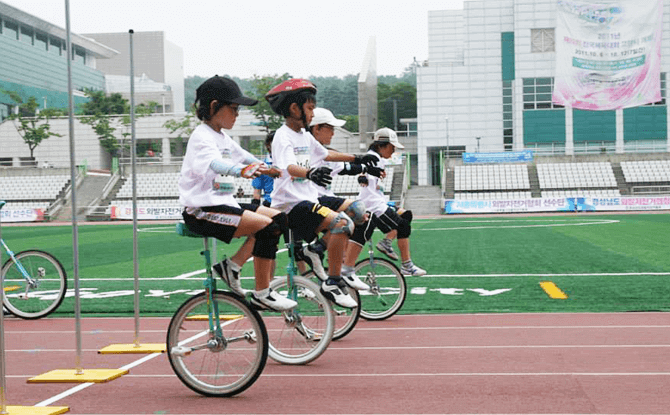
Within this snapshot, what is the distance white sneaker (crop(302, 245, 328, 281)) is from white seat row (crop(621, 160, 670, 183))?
5251cm

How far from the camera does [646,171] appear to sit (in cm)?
5731

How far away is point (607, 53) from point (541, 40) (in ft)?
37.5

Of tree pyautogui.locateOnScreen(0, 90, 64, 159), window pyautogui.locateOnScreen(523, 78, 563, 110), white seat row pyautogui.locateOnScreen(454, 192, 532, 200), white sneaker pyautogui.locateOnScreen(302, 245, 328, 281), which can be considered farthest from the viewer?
tree pyautogui.locateOnScreen(0, 90, 64, 159)

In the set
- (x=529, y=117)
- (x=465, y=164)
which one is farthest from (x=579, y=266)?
(x=529, y=117)

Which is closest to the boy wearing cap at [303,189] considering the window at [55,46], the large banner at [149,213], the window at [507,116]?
the large banner at [149,213]

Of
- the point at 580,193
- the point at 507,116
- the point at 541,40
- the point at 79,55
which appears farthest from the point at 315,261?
the point at 79,55

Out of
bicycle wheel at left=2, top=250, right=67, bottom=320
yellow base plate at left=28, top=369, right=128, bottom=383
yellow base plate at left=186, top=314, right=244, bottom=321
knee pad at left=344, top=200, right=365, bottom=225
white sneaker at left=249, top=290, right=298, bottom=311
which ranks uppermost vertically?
knee pad at left=344, top=200, right=365, bottom=225

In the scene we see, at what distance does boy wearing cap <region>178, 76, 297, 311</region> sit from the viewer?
5.51 meters

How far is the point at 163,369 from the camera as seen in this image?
6.48 metres

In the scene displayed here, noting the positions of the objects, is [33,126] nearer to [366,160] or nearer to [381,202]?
[381,202]

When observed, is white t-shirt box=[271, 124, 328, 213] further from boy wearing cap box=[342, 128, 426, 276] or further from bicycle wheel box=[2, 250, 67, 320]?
bicycle wheel box=[2, 250, 67, 320]

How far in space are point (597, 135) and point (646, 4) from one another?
39.3 feet

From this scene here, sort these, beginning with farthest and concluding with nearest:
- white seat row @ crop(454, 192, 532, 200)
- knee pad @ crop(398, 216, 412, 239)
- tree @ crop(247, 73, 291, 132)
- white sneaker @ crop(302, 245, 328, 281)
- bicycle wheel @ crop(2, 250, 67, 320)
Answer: tree @ crop(247, 73, 291, 132), white seat row @ crop(454, 192, 532, 200), bicycle wheel @ crop(2, 250, 67, 320), knee pad @ crop(398, 216, 412, 239), white sneaker @ crop(302, 245, 328, 281)

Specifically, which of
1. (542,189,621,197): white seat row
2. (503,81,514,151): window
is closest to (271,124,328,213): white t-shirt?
(542,189,621,197): white seat row
